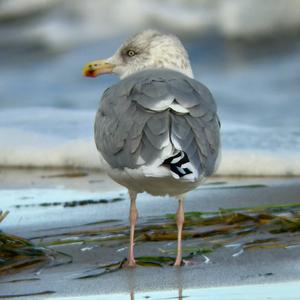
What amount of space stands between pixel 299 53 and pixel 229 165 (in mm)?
4792

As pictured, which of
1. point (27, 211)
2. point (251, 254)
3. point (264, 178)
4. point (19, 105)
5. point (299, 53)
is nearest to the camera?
point (251, 254)

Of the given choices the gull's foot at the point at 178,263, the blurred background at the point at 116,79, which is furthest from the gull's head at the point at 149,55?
the blurred background at the point at 116,79

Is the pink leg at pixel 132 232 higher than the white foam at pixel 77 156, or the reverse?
the white foam at pixel 77 156

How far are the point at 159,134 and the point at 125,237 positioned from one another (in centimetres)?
110

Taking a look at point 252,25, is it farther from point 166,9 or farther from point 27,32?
point 27,32

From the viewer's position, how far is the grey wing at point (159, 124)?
5.01 meters

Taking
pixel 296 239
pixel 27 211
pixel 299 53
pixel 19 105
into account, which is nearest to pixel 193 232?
pixel 296 239

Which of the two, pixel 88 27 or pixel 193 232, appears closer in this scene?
pixel 193 232

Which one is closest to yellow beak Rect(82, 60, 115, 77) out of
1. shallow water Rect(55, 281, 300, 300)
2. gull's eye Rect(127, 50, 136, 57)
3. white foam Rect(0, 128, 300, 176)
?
gull's eye Rect(127, 50, 136, 57)

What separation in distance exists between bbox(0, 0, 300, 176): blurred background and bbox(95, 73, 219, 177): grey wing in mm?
2766

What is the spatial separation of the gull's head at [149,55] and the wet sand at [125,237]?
816 mm

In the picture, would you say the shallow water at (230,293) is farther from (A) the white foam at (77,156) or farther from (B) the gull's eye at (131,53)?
(A) the white foam at (77,156)

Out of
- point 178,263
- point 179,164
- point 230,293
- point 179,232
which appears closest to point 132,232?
point 179,232

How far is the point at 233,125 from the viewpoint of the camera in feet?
31.4
